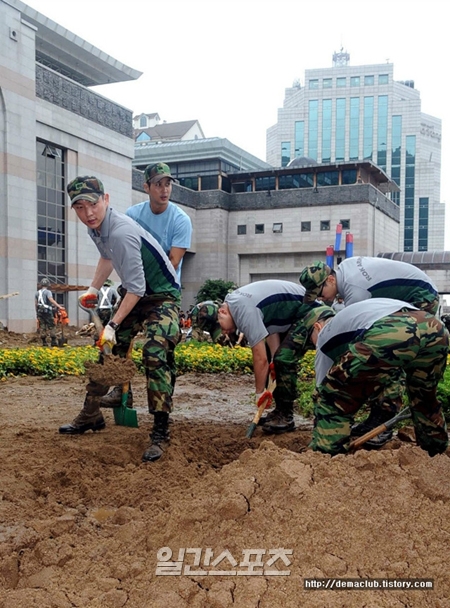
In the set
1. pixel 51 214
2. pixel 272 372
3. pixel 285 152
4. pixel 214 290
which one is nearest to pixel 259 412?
pixel 272 372

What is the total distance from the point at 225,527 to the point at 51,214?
19202mm

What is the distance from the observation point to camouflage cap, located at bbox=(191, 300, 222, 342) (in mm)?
4051

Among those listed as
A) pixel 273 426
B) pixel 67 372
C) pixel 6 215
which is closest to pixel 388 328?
pixel 273 426

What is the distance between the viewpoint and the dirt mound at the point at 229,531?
1909 mm

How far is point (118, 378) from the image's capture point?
3977 millimetres

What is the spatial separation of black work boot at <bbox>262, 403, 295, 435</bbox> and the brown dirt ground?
106 centimetres

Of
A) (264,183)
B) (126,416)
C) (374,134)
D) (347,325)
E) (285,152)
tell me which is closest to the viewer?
(347,325)

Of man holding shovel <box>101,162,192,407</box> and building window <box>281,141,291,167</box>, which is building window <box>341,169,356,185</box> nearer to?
man holding shovel <box>101,162,192,407</box>

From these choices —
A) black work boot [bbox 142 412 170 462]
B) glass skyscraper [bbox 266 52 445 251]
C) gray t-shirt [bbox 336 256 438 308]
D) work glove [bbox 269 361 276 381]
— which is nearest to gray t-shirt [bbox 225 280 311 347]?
work glove [bbox 269 361 276 381]

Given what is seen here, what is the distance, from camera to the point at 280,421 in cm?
450

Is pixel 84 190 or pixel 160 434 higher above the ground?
pixel 84 190

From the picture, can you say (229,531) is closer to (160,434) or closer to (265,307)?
(160,434)

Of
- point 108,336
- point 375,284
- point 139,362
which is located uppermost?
point 375,284

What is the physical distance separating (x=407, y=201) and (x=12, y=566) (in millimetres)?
76709
